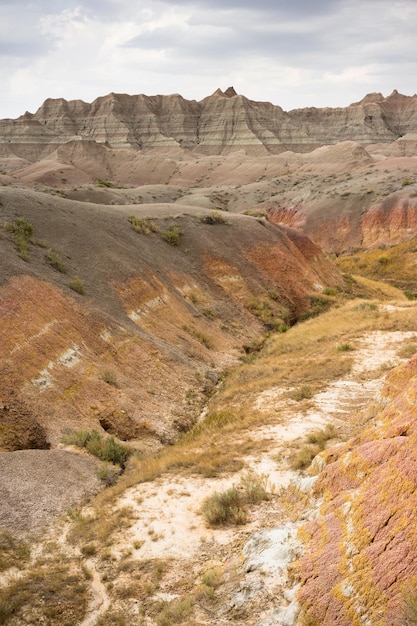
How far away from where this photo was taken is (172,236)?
1093 inches

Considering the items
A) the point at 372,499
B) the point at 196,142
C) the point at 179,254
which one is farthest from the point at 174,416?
the point at 196,142

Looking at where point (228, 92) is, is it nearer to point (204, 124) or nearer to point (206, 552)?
point (204, 124)

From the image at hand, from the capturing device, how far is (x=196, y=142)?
428 ft

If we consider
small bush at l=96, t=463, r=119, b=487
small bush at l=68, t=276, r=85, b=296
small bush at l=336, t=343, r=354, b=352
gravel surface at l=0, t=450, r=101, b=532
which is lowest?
small bush at l=96, t=463, r=119, b=487

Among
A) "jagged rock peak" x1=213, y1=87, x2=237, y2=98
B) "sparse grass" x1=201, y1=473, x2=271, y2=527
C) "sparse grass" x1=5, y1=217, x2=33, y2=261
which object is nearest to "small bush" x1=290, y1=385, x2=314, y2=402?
"sparse grass" x1=201, y1=473, x2=271, y2=527

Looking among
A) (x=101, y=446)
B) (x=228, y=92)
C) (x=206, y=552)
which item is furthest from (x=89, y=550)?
(x=228, y=92)

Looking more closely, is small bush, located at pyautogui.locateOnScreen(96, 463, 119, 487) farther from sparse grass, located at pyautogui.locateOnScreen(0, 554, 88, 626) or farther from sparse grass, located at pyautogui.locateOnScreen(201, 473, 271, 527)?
sparse grass, located at pyautogui.locateOnScreen(0, 554, 88, 626)

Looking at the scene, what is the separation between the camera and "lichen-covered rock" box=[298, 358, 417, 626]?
498 centimetres

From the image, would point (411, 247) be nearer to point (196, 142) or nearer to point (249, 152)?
point (249, 152)

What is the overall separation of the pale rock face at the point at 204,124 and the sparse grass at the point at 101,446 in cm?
11245

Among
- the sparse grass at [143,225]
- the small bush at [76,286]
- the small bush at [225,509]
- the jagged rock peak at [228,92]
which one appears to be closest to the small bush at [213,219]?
the sparse grass at [143,225]

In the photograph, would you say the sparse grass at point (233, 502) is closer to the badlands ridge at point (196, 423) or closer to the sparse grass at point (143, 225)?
the badlands ridge at point (196, 423)

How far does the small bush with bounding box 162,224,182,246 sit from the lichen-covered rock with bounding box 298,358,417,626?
21.0 metres

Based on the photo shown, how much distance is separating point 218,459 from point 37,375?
545 centimetres
